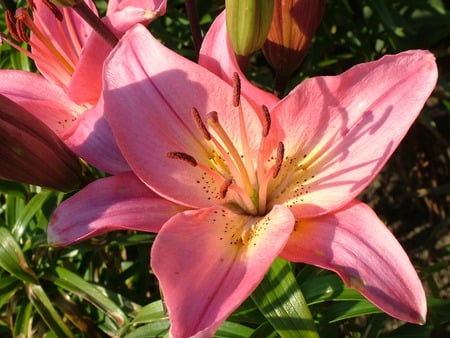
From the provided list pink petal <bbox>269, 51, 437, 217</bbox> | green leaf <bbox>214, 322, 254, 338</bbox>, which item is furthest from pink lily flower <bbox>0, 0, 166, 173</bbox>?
green leaf <bbox>214, 322, 254, 338</bbox>

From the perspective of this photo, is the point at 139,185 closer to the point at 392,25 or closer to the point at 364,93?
the point at 364,93

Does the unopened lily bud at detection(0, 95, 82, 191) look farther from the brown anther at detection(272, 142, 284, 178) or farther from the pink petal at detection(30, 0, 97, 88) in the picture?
the brown anther at detection(272, 142, 284, 178)

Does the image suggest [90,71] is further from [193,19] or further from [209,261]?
[209,261]

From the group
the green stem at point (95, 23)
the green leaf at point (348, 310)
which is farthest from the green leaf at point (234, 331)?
the green stem at point (95, 23)

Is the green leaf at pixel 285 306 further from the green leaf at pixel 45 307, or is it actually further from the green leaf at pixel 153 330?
the green leaf at pixel 45 307

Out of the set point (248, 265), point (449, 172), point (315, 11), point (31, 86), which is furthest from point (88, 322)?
point (449, 172)

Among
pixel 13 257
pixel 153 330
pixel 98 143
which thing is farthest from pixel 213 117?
pixel 13 257

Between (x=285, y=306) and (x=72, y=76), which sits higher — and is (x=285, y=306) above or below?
below
